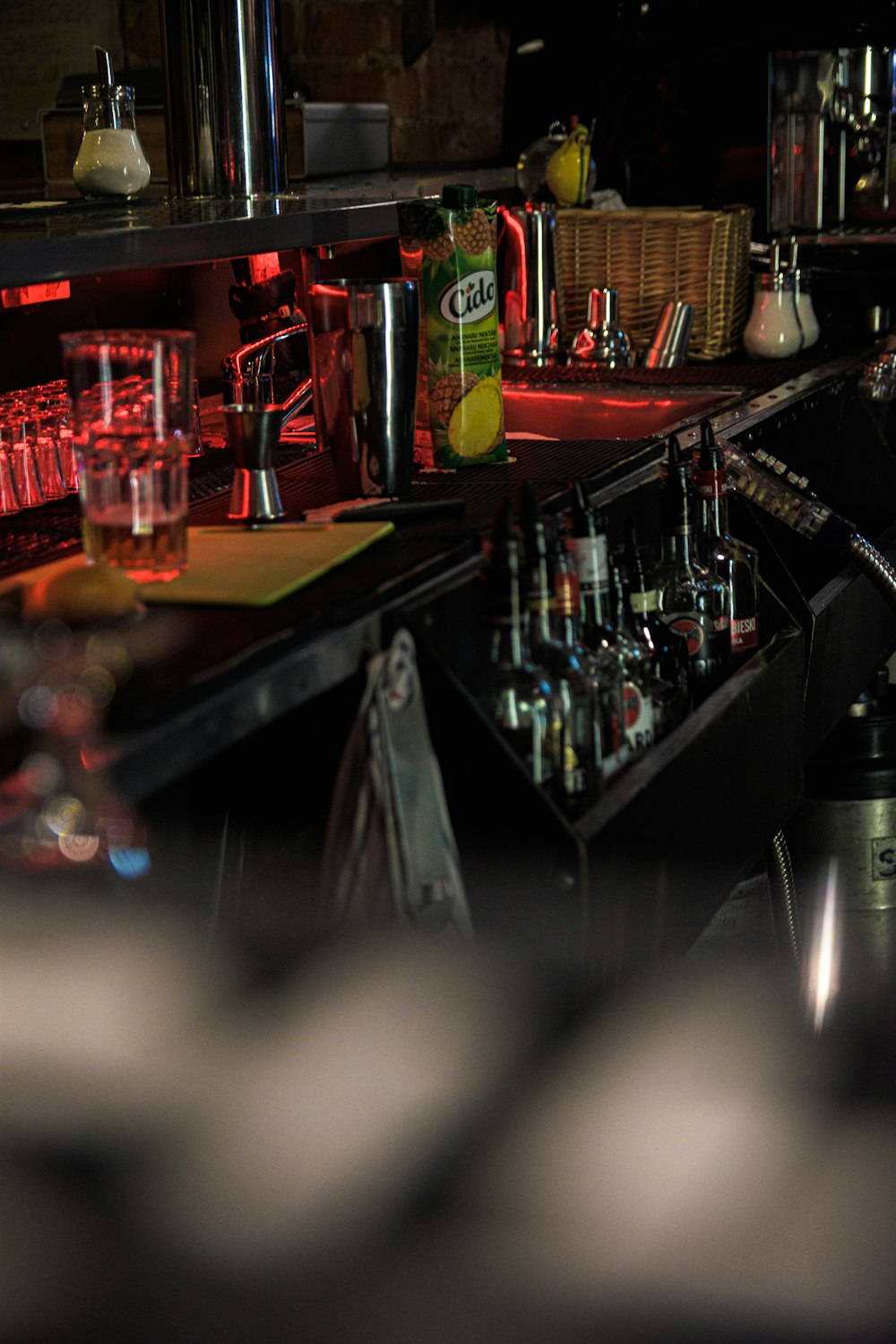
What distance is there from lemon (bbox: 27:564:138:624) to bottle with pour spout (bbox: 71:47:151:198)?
3.83ft

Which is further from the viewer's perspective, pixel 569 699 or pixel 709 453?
pixel 709 453

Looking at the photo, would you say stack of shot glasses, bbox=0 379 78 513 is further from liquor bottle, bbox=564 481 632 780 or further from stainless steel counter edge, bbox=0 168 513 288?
liquor bottle, bbox=564 481 632 780

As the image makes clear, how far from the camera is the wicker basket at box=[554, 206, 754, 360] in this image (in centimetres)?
283

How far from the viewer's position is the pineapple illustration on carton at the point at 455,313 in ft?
5.31

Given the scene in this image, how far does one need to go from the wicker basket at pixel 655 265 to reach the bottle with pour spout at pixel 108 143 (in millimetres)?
984

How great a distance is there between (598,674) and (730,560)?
45 centimetres

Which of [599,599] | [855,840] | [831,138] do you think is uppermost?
[831,138]

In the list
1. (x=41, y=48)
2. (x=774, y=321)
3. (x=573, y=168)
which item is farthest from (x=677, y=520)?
(x=41, y=48)

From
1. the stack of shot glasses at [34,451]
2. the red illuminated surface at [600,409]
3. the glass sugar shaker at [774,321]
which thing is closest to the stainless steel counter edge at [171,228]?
the stack of shot glasses at [34,451]

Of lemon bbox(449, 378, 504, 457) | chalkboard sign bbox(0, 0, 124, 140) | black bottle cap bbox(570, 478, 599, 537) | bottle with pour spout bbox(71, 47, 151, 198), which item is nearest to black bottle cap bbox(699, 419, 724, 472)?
lemon bbox(449, 378, 504, 457)

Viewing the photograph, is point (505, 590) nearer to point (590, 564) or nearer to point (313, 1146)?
point (590, 564)

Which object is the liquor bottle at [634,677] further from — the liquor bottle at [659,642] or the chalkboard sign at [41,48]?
the chalkboard sign at [41,48]

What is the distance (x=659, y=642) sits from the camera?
5.57 ft

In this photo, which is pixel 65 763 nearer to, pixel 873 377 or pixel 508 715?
pixel 508 715
